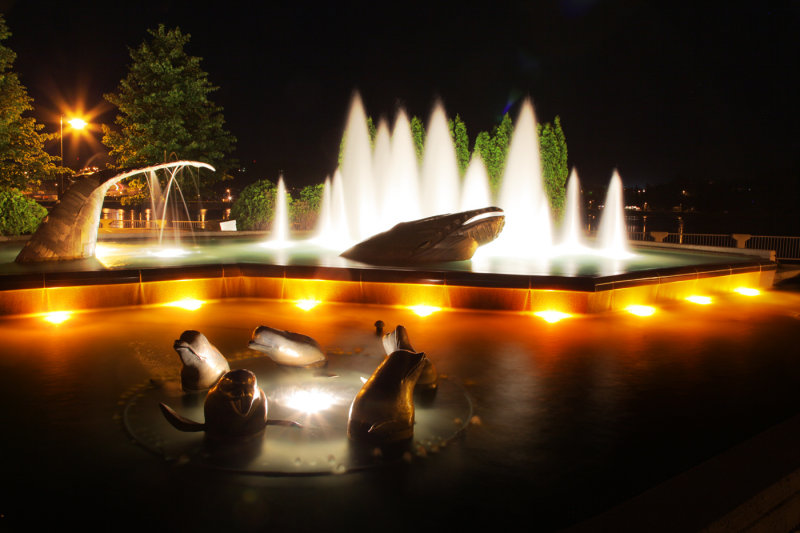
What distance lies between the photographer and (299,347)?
5.48m

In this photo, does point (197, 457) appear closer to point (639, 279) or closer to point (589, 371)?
point (589, 371)

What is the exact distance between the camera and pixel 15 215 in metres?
18.3

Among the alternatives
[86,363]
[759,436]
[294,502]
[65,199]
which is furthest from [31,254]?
[759,436]

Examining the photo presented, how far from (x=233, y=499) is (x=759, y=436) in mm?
3228

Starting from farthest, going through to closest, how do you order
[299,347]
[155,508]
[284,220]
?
[284,220] < [299,347] < [155,508]

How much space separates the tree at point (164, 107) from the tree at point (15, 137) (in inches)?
188

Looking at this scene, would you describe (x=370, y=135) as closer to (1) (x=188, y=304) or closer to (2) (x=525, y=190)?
(2) (x=525, y=190)

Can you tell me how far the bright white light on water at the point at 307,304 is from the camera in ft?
29.7

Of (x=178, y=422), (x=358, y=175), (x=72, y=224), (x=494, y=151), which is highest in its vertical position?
(x=494, y=151)

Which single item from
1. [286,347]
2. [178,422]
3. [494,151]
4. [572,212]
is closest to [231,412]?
[178,422]

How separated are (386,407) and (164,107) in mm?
26290

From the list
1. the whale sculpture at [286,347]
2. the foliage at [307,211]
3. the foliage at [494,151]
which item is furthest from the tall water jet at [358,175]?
the whale sculpture at [286,347]

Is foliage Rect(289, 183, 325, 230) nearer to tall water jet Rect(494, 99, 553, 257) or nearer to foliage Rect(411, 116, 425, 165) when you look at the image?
foliage Rect(411, 116, 425, 165)

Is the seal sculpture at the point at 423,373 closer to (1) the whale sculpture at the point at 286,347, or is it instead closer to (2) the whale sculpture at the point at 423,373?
(2) the whale sculpture at the point at 423,373
